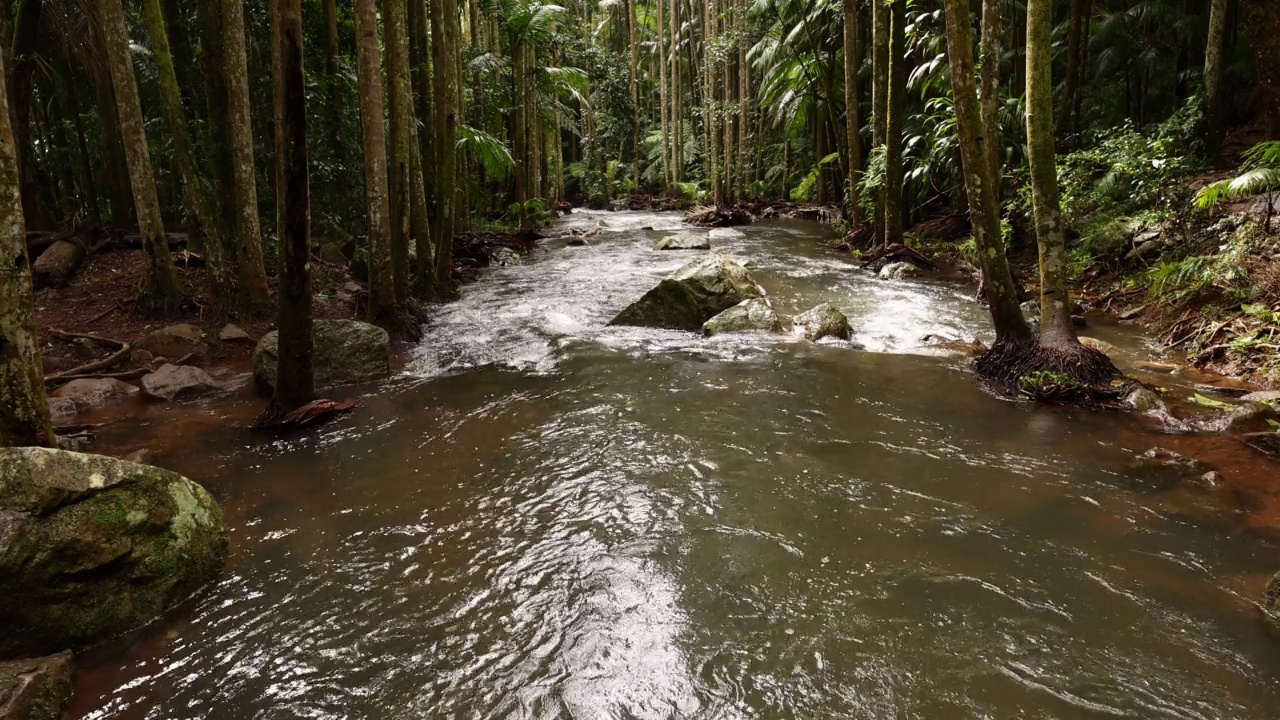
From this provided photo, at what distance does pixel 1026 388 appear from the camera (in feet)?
23.1

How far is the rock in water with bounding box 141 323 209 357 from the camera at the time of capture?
8.73m

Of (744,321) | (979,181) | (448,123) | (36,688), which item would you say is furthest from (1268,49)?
(36,688)

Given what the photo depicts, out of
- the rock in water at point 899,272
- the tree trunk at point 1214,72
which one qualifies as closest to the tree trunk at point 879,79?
the rock in water at point 899,272

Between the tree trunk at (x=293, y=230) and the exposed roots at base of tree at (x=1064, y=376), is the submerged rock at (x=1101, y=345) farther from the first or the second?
the tree trunk at (x=293, y=230)

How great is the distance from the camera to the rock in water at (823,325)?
9.67 meters

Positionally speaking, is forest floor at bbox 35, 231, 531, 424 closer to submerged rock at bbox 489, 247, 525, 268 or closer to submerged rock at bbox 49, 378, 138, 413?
submerged rock at bbox 49, 378, 138, 413

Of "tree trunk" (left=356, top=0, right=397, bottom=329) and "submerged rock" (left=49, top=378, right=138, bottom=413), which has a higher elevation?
"tree trunk" (left=356, top=0, right=397, bottom=329)

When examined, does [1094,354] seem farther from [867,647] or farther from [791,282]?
[791,282]

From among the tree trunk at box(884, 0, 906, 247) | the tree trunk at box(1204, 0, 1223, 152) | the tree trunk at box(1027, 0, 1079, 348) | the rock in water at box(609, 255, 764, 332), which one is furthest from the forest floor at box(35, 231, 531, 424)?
the tree trunk at box(1204, 0, 1223, 152)

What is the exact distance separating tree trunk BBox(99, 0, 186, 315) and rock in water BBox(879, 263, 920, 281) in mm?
11556

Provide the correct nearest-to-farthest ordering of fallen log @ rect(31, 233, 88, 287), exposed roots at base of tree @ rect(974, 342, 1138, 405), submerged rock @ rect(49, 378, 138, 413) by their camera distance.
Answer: exposed roots at base of tree @ rect(974, 342, 1138, 405), submerged rock @ rect(49, 378, 138, 413), fallen log @ rect(31, 233, 88, 287)

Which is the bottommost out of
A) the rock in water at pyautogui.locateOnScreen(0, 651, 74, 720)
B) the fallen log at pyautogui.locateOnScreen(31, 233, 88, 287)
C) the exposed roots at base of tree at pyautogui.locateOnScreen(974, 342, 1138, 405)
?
the rock in water at pyautogui.locateOnScreen(0, 651, 74, 720)

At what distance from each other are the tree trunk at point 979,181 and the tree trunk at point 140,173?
920cm

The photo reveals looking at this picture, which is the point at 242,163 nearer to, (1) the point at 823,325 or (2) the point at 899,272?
(1) the point at 823,325
